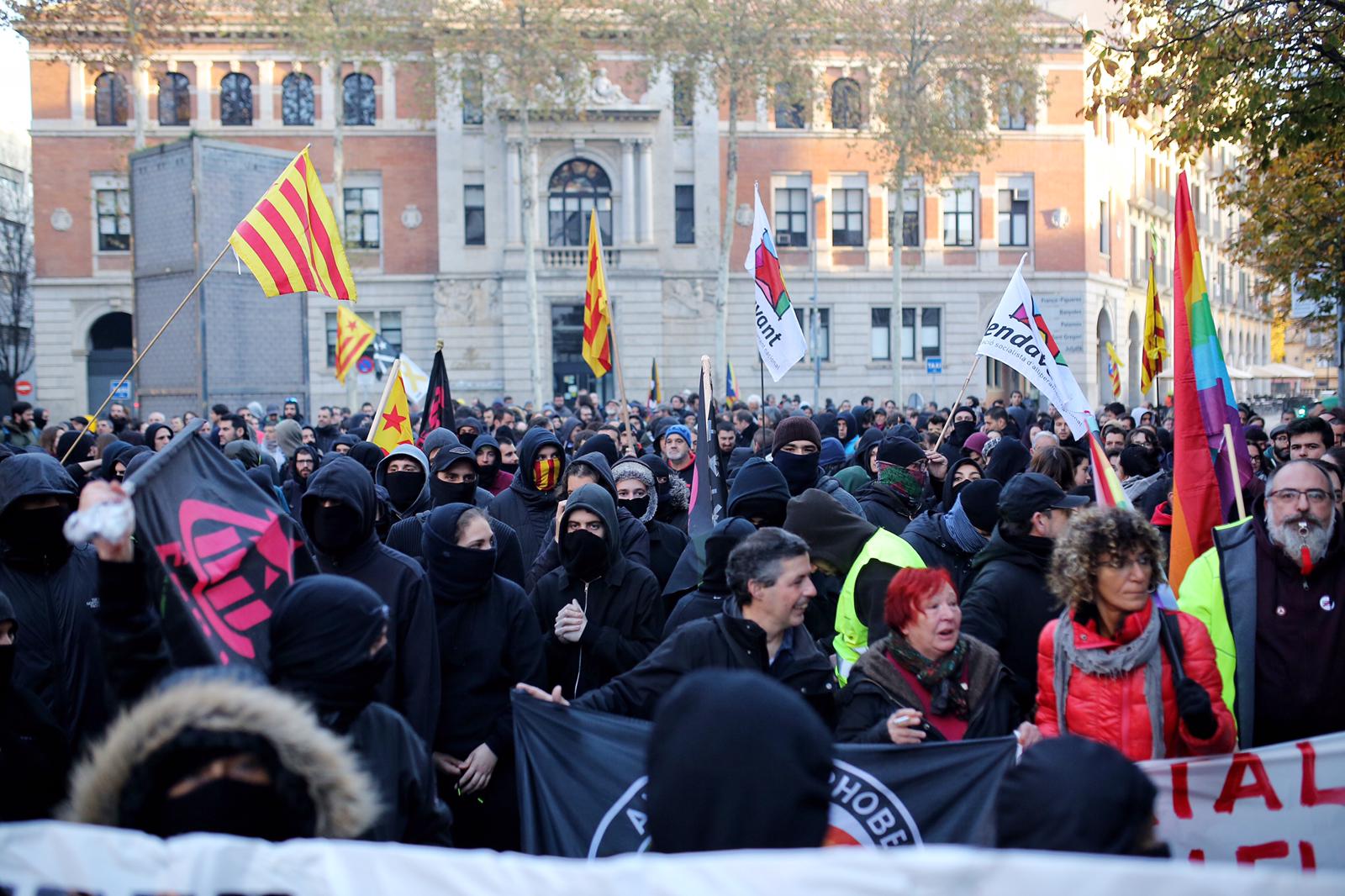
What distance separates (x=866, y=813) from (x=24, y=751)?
249cm

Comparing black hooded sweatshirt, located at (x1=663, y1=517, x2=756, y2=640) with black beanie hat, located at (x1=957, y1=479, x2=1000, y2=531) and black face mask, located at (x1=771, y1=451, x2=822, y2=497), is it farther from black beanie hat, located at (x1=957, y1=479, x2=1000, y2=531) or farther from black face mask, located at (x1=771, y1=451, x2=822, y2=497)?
black face mask, located at (x1=771, y1=451, x2=822, y2=497)

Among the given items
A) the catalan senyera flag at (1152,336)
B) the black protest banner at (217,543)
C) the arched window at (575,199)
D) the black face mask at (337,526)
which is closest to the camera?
the black protest banner at (217,543)

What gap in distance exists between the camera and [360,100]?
43.2 meters

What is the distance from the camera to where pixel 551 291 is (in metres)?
42.3

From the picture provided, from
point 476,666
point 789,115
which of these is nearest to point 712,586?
point 476,666

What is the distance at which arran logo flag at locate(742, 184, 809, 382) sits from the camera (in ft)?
34.2

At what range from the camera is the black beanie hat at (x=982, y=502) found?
5.88 metres

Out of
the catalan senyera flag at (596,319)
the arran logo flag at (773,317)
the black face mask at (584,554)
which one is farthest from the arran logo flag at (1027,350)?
the black face mask at (584,554)

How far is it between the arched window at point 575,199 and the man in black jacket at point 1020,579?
38579 mm

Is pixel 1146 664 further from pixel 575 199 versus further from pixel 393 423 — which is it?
pixel 575 199

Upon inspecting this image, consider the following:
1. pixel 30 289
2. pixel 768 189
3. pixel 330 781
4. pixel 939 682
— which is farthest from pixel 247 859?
pixel 30 289

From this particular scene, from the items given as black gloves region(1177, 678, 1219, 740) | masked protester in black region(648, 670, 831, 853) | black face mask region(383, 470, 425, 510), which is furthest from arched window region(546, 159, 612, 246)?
masked protester in black region(648, 670, 831, 853)

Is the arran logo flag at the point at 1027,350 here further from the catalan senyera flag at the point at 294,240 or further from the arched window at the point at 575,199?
the arched window at the point at 575,199

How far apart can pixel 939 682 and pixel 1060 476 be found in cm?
352
